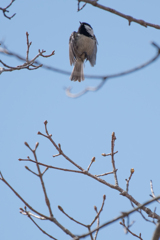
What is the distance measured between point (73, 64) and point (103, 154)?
372 cm

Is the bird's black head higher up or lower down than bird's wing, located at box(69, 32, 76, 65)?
higher up

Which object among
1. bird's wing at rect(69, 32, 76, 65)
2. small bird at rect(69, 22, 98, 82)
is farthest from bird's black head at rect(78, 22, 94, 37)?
bird's wing at rect(69, 32, 76, 65)

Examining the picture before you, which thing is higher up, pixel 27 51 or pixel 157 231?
pixel 27 51

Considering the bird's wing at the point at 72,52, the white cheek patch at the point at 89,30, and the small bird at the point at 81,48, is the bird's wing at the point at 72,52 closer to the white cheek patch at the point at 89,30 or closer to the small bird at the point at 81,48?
the small bird at the point at 81,48

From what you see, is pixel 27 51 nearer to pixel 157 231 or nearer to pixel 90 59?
pixel 157 231

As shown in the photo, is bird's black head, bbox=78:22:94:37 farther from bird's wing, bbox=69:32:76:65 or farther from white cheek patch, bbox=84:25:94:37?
bird's wing, bbox=69:32:76:65

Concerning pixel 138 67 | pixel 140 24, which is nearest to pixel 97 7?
pixel 140 24

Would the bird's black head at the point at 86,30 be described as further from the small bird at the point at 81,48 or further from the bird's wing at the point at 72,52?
the bird's wing at the point at 72,52

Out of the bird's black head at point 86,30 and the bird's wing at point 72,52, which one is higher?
the bird's black head at point 86,30

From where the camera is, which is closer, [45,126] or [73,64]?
[45,126]

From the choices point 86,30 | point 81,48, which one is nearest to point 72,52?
point 81,48

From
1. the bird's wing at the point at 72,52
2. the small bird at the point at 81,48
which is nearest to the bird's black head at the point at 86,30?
the small bird at the point at 81,48

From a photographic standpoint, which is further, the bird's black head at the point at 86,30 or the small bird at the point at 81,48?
the bird's black head at the point at 86,30

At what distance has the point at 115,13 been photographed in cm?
245
